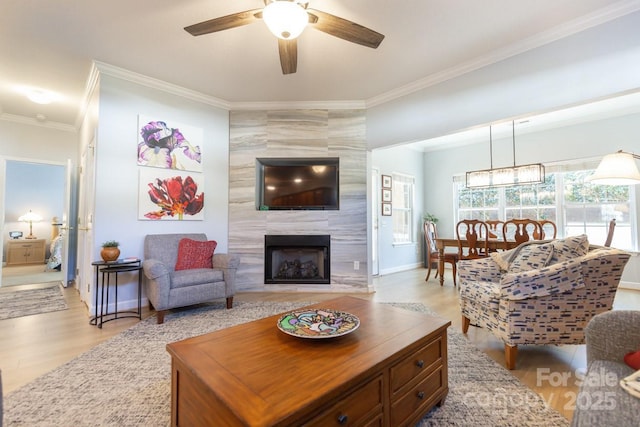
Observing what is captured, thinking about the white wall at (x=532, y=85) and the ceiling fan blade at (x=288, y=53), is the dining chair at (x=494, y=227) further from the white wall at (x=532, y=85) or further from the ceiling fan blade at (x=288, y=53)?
the ceiling fan blade at (x=288, y=53)

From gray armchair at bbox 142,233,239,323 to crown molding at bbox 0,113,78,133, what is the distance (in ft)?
10.8

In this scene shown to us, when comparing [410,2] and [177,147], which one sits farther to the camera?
[177,147]

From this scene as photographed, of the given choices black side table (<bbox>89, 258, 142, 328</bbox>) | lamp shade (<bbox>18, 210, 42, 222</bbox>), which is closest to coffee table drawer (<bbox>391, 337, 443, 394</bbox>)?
black side table (<bbox>89, 258, 142, 328</bbox>)

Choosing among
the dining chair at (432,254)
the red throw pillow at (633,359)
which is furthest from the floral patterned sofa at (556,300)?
the dining chair at (432,254)

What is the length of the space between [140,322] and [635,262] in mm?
6558

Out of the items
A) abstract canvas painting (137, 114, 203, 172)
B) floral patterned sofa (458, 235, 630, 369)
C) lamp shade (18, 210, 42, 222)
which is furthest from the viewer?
lamp shade (18, 210, 42, 222)

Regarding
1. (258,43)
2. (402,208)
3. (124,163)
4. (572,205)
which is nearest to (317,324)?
(258,43)

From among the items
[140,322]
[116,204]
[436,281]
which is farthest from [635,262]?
[116,204]

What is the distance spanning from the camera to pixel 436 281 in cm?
485

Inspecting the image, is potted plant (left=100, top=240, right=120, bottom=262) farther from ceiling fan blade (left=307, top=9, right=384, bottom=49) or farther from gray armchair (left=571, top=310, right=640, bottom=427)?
gray armchair (left=571, top=310, right=640, bottom=427)

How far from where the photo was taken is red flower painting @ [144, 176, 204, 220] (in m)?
3.46

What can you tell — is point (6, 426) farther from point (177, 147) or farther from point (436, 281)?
point (436, 281)

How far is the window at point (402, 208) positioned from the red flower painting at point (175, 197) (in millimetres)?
3785

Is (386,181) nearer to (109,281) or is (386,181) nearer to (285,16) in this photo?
(285,16)
